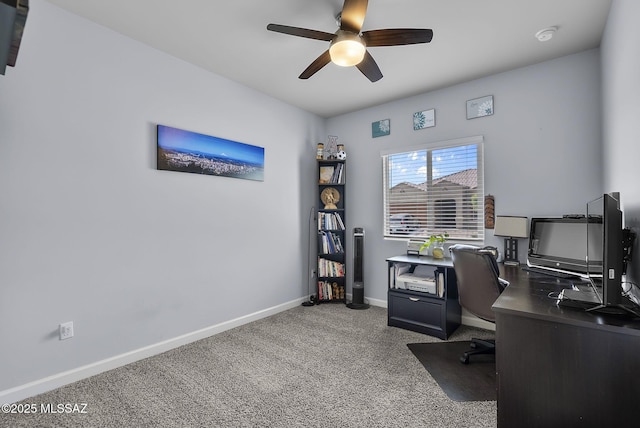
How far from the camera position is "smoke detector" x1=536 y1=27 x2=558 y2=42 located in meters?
2.42

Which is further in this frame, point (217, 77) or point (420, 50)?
point (217, 77)

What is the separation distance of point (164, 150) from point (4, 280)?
141 centimetres

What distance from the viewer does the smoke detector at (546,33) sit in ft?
7.94

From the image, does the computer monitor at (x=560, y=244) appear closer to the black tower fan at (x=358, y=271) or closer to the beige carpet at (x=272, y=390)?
the beige carpet at (x=272, y=390)

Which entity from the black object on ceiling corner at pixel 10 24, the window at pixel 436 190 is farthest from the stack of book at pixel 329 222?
the black object on ceiling corner at pixel 10 24

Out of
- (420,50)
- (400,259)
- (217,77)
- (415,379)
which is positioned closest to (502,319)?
(415,379)

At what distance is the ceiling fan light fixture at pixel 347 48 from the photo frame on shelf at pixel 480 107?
71.4 inches

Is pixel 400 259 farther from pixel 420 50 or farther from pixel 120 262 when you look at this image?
pixel 120 262

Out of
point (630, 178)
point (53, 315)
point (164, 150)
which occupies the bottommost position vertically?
point (53, 315)

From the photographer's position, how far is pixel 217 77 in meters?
3.20

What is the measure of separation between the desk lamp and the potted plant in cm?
55

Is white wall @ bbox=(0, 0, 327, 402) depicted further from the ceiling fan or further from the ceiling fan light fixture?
the ceiling fan light fixture

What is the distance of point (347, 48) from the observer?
208 cm

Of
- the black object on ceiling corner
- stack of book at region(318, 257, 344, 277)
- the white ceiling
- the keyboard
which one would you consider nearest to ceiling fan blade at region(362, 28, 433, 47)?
the white ceiling
